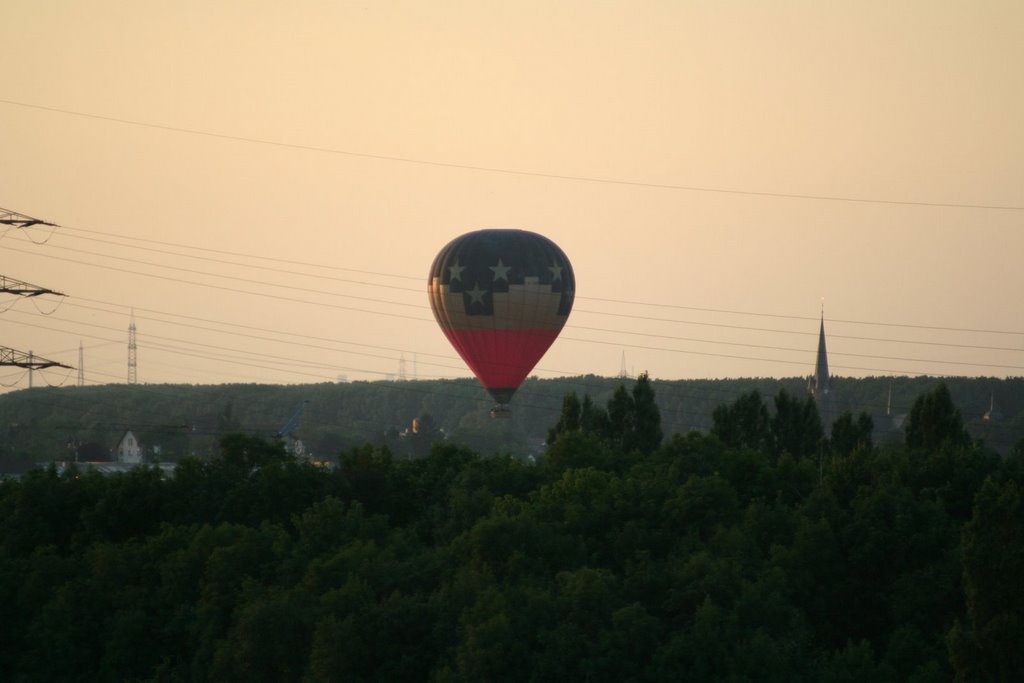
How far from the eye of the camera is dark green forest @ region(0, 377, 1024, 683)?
4766cm

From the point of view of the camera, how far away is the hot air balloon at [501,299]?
318ft

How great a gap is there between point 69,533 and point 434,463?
17.6 m

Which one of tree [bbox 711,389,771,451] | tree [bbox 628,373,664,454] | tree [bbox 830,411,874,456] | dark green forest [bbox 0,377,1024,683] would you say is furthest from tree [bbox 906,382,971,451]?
tree [bbox 628,373,664,454]

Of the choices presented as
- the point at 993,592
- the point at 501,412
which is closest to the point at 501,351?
the point at 501,412

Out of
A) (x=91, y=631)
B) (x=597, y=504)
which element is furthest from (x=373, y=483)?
(x=91, y=631)

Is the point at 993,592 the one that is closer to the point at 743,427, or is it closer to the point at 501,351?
the point at 743,427

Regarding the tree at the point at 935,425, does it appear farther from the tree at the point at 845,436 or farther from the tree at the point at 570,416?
the tree at the point at 570,416

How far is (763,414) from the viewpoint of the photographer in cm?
9131

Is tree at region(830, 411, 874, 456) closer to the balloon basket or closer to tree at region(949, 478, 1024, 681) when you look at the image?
the balloon basket

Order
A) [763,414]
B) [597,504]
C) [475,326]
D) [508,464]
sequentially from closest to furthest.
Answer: [597,504] < [508,464] < [763,414] < [475,326]

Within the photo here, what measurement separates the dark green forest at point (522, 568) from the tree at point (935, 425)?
577 centimetres

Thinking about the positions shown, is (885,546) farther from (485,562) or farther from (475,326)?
(475,326)

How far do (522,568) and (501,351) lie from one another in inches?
1761

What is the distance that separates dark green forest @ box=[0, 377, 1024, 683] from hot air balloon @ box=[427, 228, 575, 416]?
19762 mm
